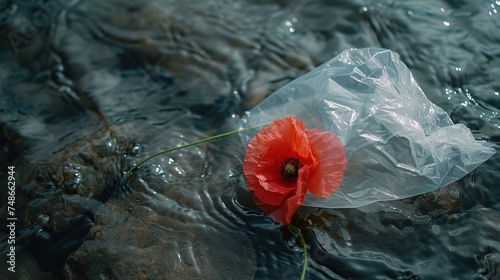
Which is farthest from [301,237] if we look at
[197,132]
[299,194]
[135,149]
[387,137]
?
[135,149]

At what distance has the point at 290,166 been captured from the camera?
8.19ft

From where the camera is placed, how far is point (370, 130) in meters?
2.64

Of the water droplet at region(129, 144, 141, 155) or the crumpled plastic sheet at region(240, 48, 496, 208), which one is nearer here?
the crumpled plastic sheet at region(240, 48, 496, 208)

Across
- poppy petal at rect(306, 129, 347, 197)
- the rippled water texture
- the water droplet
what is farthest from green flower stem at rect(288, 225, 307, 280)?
the water droplet

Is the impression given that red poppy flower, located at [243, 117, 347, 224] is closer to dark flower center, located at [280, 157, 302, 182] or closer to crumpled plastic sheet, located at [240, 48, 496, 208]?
dark flower center, located at [280, 157, 302, 182]

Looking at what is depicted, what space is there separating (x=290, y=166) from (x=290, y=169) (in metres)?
0.01

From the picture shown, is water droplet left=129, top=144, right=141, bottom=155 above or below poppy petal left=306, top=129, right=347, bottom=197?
below

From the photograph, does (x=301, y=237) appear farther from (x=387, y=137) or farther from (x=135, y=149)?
(x=135, y=149)

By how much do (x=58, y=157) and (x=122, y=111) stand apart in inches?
17.4

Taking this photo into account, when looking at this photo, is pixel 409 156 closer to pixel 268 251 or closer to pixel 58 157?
pixel 268 251

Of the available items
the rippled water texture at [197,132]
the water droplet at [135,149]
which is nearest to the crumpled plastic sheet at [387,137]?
the rippled water texture at [197,132]

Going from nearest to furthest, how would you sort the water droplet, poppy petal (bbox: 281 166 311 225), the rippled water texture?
1. poppy petal (bbox: 281 166 311 225)
2. the rippled water texture
3. the water droplet

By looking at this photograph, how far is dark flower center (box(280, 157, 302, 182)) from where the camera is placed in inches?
98.1

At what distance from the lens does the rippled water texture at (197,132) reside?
2.52 m
